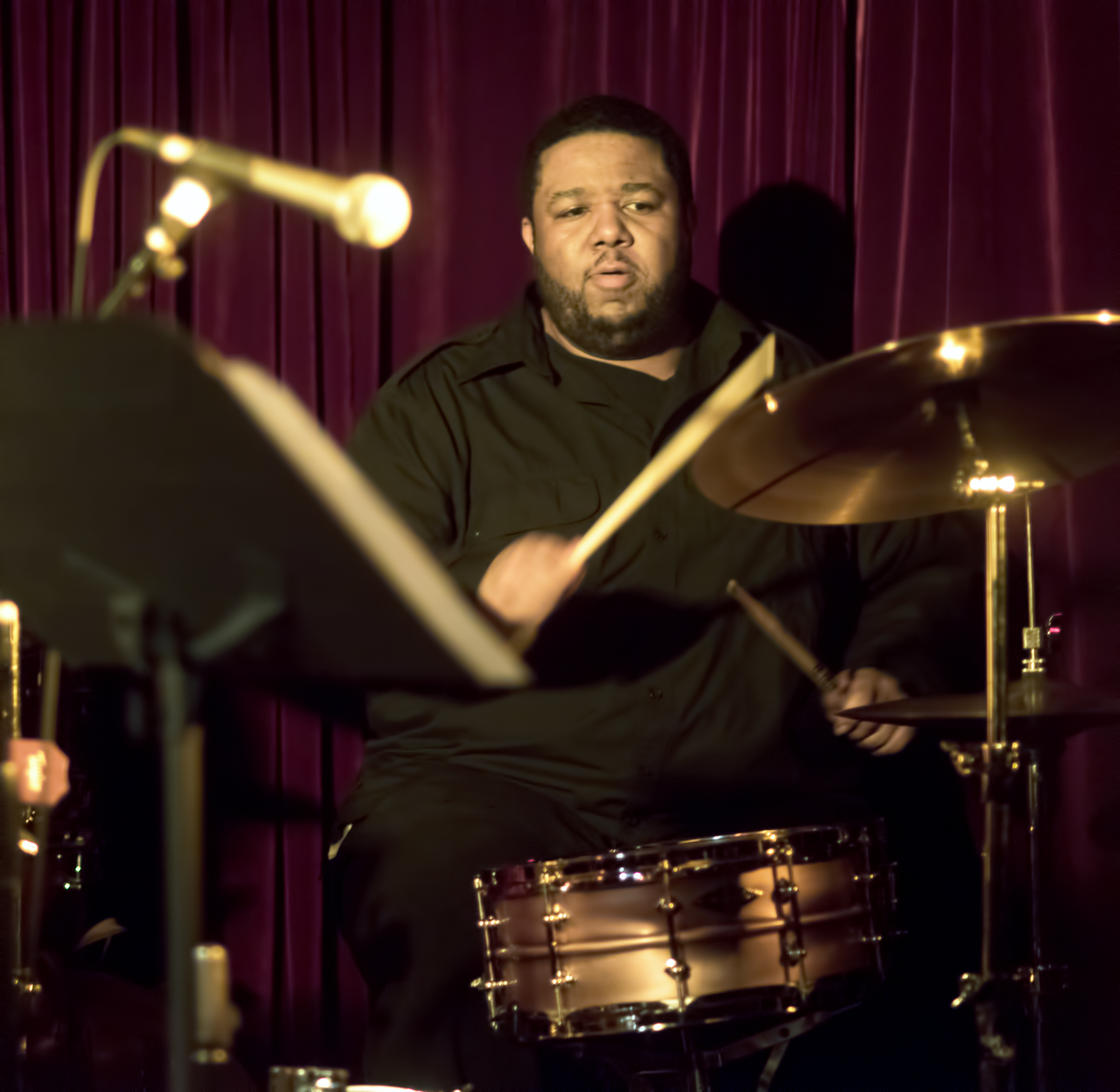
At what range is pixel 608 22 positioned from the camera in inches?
83.9

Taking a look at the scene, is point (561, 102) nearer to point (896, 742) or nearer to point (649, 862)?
point (896, 742)

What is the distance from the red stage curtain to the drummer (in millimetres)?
236

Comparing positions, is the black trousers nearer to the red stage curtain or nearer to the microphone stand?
the red stage curtain

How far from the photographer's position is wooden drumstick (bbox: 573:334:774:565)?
1.31 metres

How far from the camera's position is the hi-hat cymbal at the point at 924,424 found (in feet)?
3.92

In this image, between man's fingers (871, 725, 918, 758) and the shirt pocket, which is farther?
the shirt pocket

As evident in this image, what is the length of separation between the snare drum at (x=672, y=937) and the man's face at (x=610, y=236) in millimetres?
992

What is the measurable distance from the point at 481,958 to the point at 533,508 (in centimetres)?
73

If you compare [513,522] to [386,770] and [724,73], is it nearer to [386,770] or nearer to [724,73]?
[386,770]

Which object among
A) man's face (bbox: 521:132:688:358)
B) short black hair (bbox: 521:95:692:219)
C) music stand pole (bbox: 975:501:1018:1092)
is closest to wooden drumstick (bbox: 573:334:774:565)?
music stand pole (bbox: 975:501:1018:1092)

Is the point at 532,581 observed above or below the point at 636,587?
below

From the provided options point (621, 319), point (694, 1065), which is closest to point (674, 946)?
point (694, 1065)

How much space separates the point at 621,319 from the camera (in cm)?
200

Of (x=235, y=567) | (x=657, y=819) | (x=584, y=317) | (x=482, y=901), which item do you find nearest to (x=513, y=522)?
(x=584, y=317)
